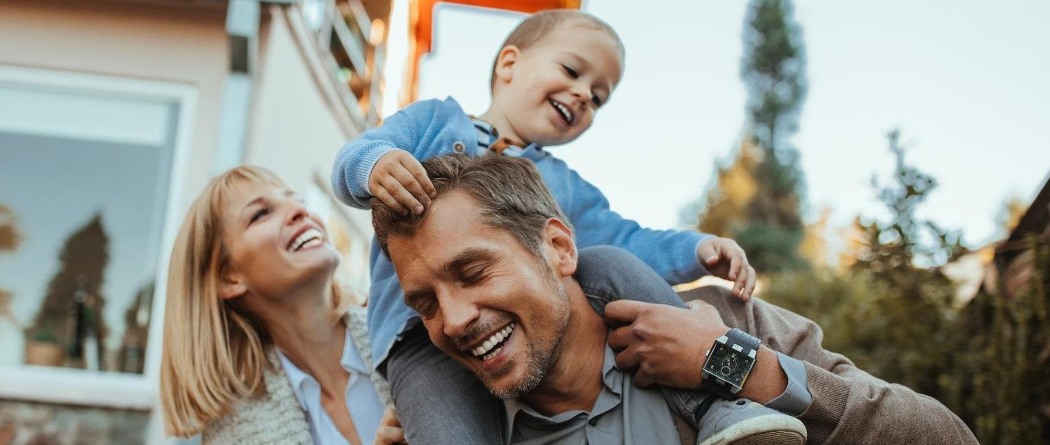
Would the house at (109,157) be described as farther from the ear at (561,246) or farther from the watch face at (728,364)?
the watch face at (728,364)

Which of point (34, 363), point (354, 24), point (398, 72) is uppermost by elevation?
point (354, 24)

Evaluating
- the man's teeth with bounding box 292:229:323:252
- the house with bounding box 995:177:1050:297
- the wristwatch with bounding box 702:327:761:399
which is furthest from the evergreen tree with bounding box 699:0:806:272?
the wristwatch with bounding box 702:327:761:399

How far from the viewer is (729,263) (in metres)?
2.06

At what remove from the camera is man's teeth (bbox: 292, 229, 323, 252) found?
2588 millimetres

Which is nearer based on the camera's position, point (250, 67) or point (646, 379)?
point (646, 379)

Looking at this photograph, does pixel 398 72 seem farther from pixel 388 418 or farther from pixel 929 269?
pixel 388 418

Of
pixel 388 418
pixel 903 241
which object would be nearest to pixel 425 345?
pixel 388 418

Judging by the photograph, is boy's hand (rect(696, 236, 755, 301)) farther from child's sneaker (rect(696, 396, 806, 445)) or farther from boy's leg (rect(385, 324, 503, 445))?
boy's leg (rect(385, 324, 503, 445))

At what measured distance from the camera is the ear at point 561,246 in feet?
5.94

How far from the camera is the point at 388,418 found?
6.64 ft

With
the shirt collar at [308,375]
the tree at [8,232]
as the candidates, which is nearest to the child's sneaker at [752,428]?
the shirt collar at [308,375]

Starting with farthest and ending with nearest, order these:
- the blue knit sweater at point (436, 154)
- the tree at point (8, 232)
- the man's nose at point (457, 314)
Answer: the tree at point (8, 232), the blue knit sweater at point (436, 154), the man's nose at point (457, 314)

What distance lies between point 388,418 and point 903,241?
315cm

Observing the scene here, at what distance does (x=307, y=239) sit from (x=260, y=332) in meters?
0.36
